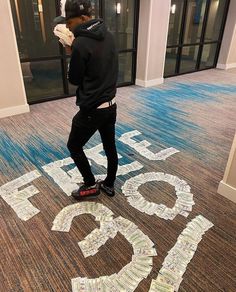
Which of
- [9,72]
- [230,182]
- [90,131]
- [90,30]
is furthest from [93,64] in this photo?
[9,72]

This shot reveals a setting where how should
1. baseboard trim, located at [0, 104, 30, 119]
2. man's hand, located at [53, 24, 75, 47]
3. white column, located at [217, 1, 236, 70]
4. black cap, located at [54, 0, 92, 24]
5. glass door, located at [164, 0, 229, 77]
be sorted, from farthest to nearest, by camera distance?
1. white column, located at [217, 1, 236, 70]
2. glass door, located at [164, 0, 229, 77]
3. baseboard trim, located at [0, 104, 30, 119]
4. man's hand, located at [53, 24, 75, 47]
5. black cap, located at [54, 0, 92, 24]

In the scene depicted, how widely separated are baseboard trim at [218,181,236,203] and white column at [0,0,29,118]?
2.95m

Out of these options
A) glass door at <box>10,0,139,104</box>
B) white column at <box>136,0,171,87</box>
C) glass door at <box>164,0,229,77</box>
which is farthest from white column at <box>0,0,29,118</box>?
glass door at <box>164,0,229,77</box>

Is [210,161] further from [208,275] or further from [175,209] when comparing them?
[208,275]

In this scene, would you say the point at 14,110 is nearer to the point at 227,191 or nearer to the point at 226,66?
the point at 227,191

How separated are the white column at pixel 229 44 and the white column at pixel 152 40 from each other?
239 centimetres

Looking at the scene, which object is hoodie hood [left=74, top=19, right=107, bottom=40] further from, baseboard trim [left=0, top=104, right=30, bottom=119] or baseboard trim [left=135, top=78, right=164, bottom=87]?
baseboard trim [left=135, top=78, right=164, bottom=87]

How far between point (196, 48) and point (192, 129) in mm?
4170

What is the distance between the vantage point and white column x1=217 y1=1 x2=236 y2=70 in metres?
6.02

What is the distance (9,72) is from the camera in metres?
3.37

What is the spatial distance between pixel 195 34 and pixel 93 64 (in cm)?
624

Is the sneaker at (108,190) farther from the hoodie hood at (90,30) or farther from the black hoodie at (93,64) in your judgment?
the hoodie hood at (90,30)

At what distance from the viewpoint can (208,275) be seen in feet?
4.85

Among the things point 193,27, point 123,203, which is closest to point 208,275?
point 123,203
